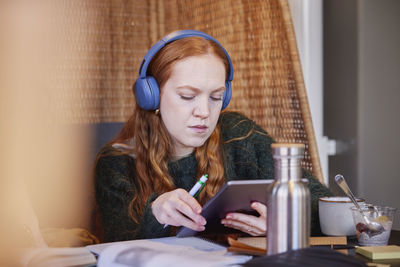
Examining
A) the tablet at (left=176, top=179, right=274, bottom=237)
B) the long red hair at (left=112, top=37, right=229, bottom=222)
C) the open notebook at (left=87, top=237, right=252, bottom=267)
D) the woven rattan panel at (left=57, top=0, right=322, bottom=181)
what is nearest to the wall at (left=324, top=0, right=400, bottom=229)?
the woven rattan panel at (left=57, top=0, right=322, bottom=181)

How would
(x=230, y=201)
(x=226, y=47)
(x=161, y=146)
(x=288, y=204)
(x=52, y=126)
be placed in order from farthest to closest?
(x=226, y=47) → (x=52, y=126) → (x=161, y=146) → (x=230, y=201) → (x=288, y=204)

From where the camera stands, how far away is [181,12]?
2.04 m

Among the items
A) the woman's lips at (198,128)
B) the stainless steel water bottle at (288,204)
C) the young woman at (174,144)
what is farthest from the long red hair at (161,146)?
the stainless steel water bottle at (288,204)

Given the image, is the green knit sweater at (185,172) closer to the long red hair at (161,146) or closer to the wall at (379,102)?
the long red hair at (161,146)

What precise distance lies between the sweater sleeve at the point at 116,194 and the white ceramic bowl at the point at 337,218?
0.40m

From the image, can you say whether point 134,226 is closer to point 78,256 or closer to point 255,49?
point 78,256

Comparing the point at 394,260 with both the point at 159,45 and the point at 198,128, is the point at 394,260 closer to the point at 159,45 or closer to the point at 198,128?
the point at 198,128

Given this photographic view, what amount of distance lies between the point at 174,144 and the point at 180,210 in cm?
52

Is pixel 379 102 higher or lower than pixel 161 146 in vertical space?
higher

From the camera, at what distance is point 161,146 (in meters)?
1.41

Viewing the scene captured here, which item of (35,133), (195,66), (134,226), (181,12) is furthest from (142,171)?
(181,12)

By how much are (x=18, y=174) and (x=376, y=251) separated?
2.30 feet

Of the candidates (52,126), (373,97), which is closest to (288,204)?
(52,126)

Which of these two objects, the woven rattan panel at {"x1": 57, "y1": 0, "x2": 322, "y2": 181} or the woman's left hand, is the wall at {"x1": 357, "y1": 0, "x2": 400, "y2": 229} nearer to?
the woven rattan panel at {"x1": 57, "y1": 0, "x2": 322, "y2": 181}
